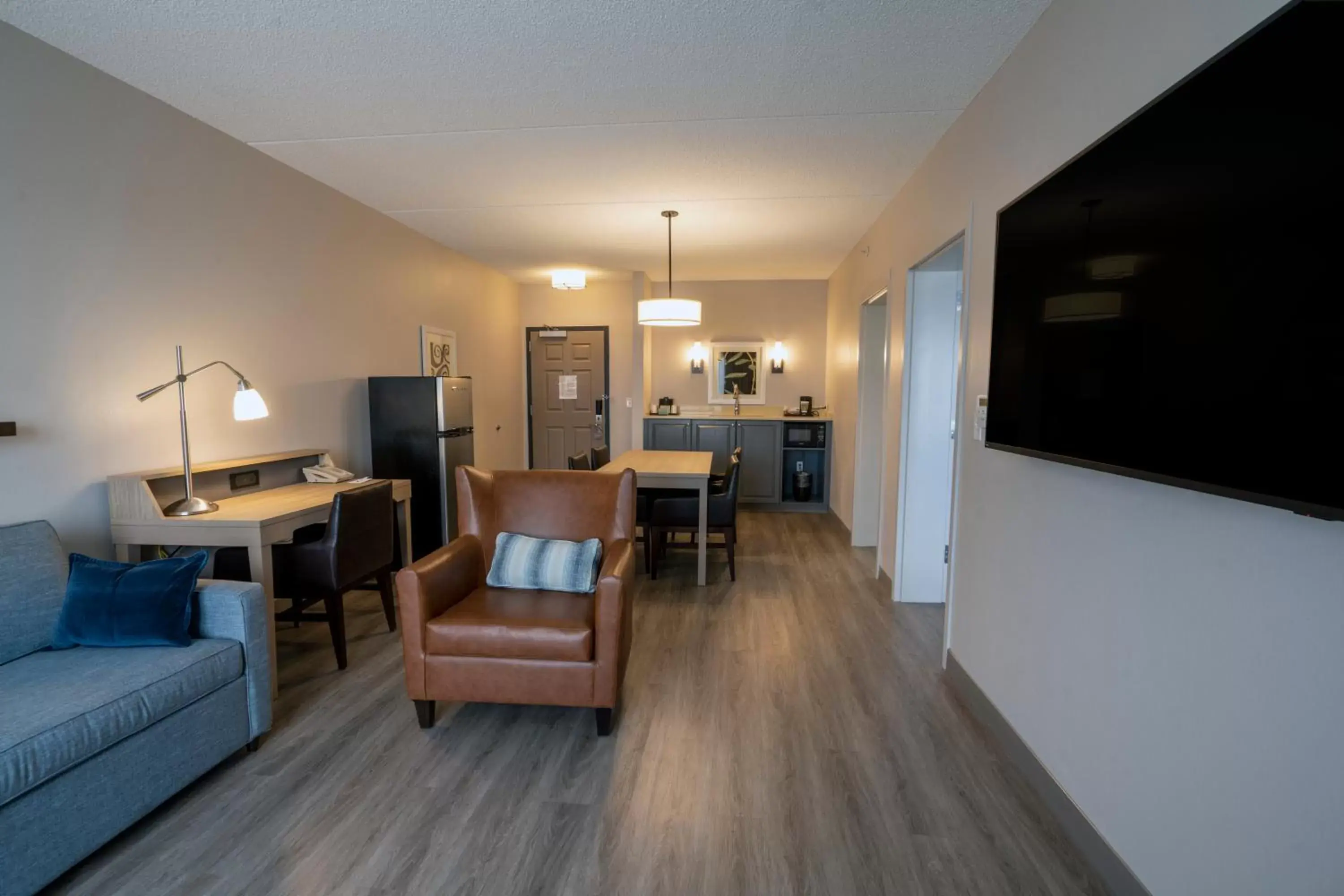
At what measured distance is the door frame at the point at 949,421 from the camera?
8.30ft

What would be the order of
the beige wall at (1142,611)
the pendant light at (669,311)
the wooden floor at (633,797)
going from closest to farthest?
the beige wall at (1142,611)
the wooden floor at (633,797)
the pendant light at (669,311)

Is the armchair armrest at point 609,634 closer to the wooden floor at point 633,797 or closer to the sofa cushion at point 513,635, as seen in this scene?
the sofa cushion at point 513,635

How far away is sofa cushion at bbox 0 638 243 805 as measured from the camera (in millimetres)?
1392

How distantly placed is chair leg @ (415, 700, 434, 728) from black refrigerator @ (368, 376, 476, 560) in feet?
6.43

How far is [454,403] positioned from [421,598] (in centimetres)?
235

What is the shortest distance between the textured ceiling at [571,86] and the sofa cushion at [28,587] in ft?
6.11

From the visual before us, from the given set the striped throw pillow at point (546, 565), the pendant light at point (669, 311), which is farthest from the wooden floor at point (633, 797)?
the pendant light at point (669, 311)

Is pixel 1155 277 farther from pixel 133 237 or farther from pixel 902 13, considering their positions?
pixel 133 237

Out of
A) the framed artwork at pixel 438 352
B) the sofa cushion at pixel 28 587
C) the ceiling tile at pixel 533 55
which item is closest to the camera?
the sofa cushion at pixel 28 587

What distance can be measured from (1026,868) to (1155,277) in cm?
158

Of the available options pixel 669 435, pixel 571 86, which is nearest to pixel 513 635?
pixel 571 86

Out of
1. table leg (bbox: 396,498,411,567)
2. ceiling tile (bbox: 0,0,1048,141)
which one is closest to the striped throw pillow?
table leg (bbox: 396,498,411,567)

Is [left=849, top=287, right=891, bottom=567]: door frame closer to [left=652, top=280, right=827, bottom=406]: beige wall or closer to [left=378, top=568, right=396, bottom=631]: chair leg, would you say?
[left=652, top=280, right=827, bottom=406]: beige wall

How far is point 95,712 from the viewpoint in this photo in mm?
1527
